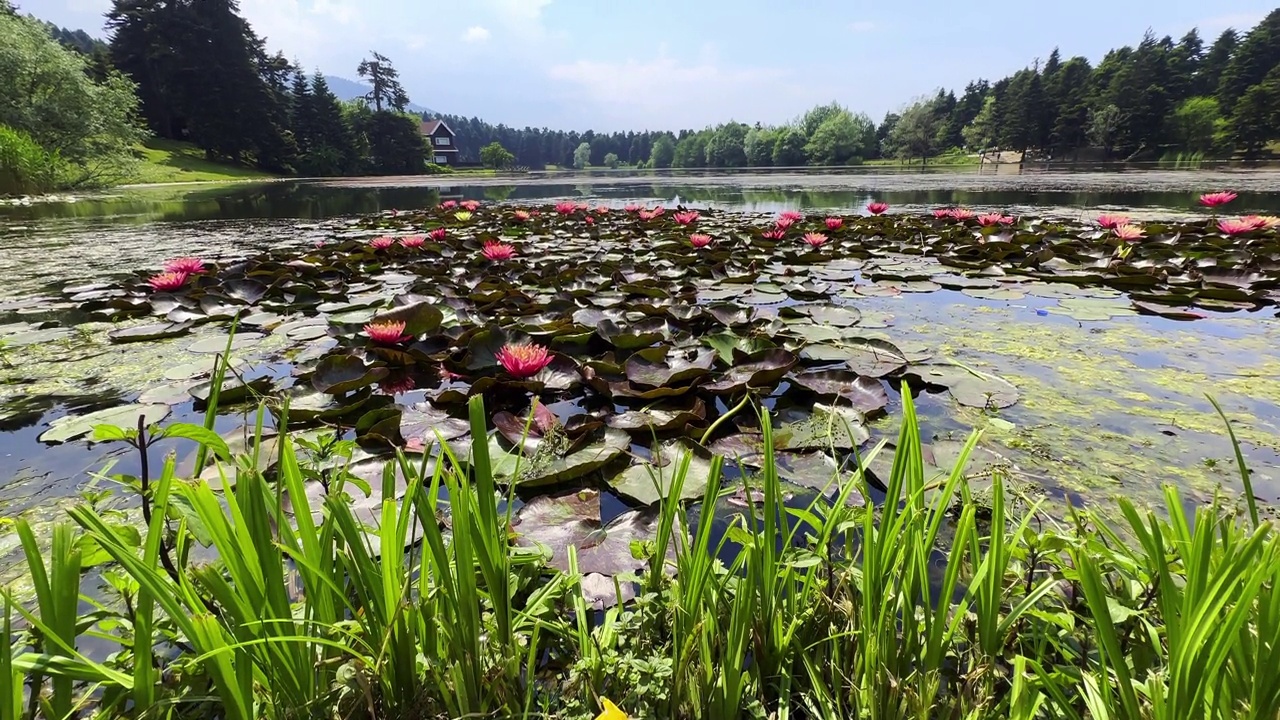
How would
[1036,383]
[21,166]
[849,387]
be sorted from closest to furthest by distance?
1. [849,387]
2. [1036,383]
3. [21,166]

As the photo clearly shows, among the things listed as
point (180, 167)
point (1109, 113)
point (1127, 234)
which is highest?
point (1109, 113)

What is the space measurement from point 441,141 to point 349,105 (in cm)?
1885

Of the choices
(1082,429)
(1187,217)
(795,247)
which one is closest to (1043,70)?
(1187,217)

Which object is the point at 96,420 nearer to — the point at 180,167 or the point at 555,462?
the point at 555,462

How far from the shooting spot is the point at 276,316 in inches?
101

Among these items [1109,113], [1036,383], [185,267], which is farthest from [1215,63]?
[185,267]

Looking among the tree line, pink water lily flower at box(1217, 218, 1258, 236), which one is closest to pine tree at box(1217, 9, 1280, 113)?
the tree line

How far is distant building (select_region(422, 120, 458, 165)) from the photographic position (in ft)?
190

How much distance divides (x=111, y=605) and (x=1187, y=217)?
845 cm

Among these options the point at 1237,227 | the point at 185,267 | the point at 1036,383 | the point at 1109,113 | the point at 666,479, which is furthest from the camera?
the point at 1109,113

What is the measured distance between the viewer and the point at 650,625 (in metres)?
0.79

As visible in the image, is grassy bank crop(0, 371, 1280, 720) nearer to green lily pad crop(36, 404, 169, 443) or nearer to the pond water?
the pond water

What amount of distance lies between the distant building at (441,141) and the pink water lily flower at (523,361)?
206 ft

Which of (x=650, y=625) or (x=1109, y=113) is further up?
(x=1109, y=113)
